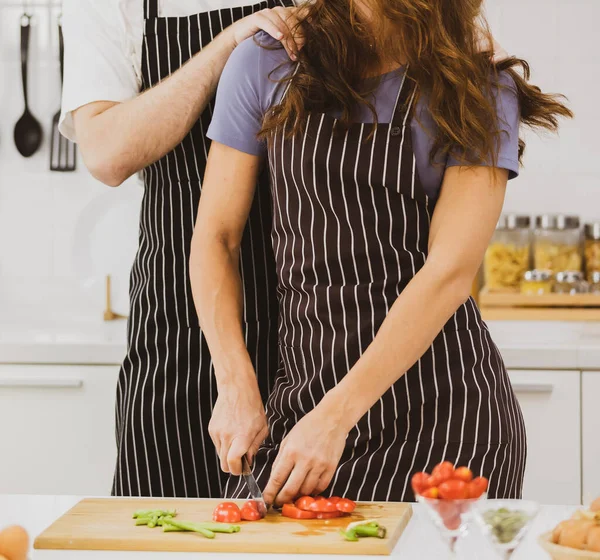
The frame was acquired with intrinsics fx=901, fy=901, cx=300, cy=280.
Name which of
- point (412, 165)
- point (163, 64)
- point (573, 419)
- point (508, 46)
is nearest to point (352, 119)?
point (412, 165)

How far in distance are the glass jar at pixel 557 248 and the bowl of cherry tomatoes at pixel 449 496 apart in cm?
192

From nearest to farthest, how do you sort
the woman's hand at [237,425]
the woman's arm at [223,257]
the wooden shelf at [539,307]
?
the woman's hand at [237,425] < the woman's arm at [223,257] < the wooden shelf at [539,307]

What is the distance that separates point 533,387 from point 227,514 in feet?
3.86

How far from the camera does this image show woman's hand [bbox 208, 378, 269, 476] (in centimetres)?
114

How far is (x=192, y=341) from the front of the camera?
1.46m

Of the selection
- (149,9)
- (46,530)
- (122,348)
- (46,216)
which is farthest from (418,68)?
(46,216)

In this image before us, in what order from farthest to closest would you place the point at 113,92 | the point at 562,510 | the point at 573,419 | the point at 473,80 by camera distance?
the point at 573,419 → the point at 113,92 → the point at 473,80 → the point at 562,510

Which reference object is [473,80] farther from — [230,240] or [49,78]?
[49,78]

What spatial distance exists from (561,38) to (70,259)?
161cm

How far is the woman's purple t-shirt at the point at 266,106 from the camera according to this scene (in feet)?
4.07

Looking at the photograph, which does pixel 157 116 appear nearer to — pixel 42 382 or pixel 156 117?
pixel 156 117

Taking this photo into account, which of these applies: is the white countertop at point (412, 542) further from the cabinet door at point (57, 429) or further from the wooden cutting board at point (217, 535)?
the cabinet door at point (57, 429)

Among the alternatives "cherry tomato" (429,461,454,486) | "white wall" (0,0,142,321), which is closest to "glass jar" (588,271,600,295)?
"white wall" (0,0,142,321)

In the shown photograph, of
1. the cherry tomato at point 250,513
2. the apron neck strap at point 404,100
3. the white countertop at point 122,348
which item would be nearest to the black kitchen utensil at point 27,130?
the white countertop at point 122,348
